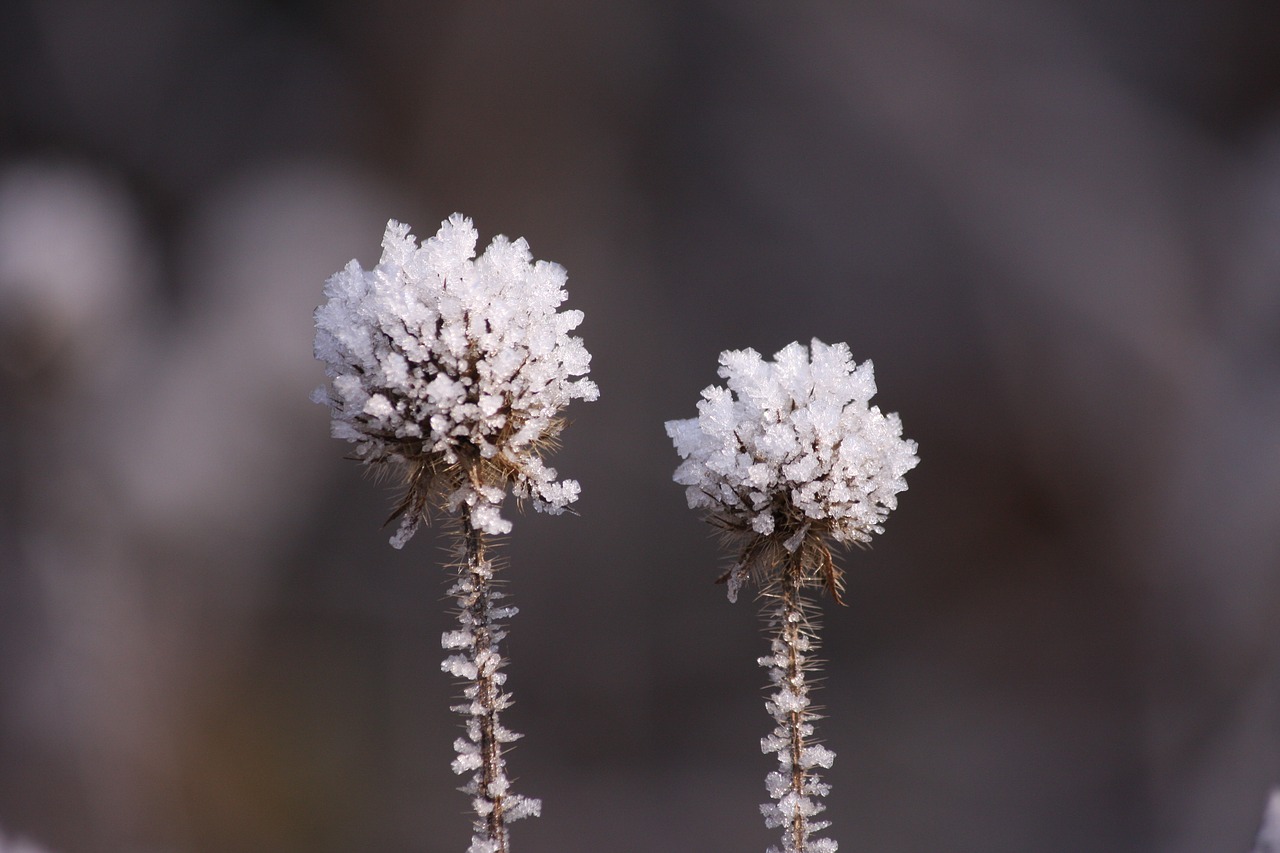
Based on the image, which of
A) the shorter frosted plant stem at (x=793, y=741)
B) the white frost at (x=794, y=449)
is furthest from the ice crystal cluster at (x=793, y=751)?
the white frost at (x=794, y=449)

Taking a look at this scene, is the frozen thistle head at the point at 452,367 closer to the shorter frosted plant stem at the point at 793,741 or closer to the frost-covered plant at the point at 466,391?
the frost-covered plant at the point at 466,391

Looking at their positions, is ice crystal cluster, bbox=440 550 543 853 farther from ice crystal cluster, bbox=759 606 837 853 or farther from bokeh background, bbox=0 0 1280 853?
bokeh background, bbox=0 0 1280 853

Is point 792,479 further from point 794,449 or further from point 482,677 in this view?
point 482,677

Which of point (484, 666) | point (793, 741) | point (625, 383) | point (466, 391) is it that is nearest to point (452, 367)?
point (466, 391)

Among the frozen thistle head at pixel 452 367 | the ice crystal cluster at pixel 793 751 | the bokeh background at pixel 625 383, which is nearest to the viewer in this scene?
the frozen thistle head at pixel 452 367

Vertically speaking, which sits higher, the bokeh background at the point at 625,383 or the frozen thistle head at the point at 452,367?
the bokeh background at the point at 625,383

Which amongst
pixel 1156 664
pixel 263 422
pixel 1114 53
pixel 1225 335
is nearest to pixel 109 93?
pixel 263 422

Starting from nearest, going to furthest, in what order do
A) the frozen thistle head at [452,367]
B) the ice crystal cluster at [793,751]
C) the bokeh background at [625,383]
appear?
the frozen thistle head at [452,367], the ice crystal cluster at [793,751], the bokeh background at [625,383]
